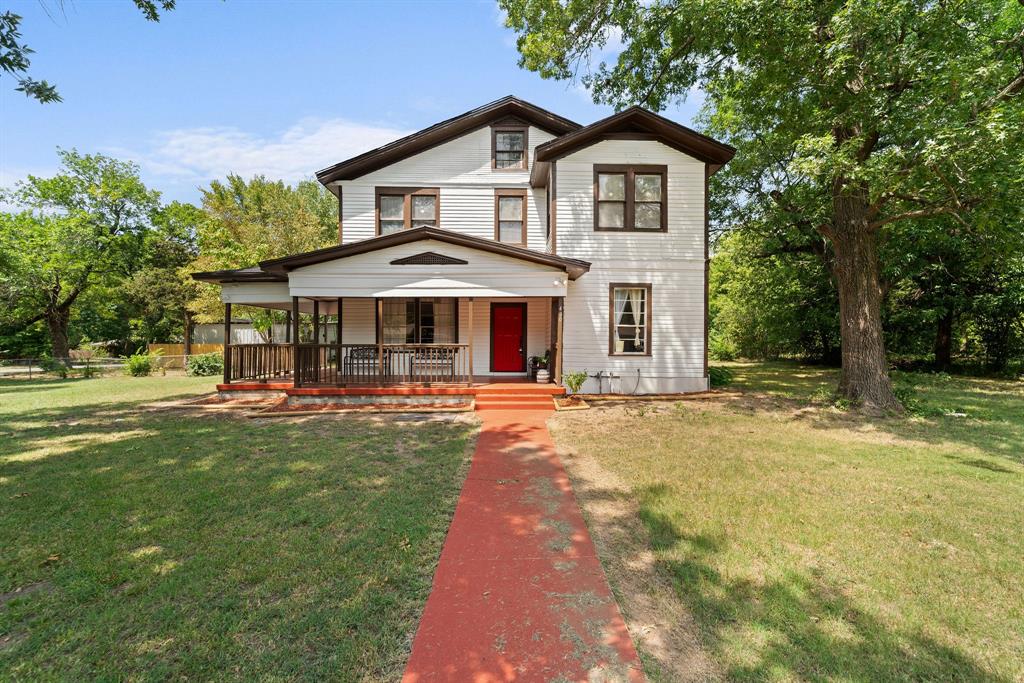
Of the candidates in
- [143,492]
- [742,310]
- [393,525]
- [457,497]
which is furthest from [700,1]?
[742,310]

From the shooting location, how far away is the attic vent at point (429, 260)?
10508 millimetres

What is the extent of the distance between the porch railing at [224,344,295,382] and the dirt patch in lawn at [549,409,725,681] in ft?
33.2

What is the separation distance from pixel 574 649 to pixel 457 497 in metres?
2.54

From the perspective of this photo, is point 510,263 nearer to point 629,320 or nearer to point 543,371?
point 543,371

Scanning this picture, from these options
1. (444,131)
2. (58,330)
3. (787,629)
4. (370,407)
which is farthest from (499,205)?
(58,330)

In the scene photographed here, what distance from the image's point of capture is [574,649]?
2.59 metres

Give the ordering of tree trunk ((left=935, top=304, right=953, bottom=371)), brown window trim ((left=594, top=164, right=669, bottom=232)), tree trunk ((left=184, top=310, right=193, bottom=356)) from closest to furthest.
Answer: brown window trim ((left=594, top=164, right=669, bottom=232)), tree trunk ((left=935, top=304, right=953, bottom=371)), tree trunk ((left=184, top=310, right=193, bottom=356))

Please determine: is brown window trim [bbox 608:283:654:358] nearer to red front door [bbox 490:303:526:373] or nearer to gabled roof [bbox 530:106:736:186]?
red front door [bbox 490:303:526:373]

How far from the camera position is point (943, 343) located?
18062mm

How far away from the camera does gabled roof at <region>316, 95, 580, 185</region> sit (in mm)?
12805

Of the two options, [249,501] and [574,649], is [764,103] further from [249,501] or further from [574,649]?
[249,501]

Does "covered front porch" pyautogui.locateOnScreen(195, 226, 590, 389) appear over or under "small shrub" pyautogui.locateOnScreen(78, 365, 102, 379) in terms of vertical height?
over

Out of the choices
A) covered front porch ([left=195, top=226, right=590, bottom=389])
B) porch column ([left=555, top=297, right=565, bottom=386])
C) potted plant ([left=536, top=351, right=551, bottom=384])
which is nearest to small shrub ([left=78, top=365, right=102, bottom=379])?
covered front porch ([left=195, top=226, right=590, bottom=389])

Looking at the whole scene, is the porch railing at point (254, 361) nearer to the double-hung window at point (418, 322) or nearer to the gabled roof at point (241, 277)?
the gabled roof at point (241, 277)
